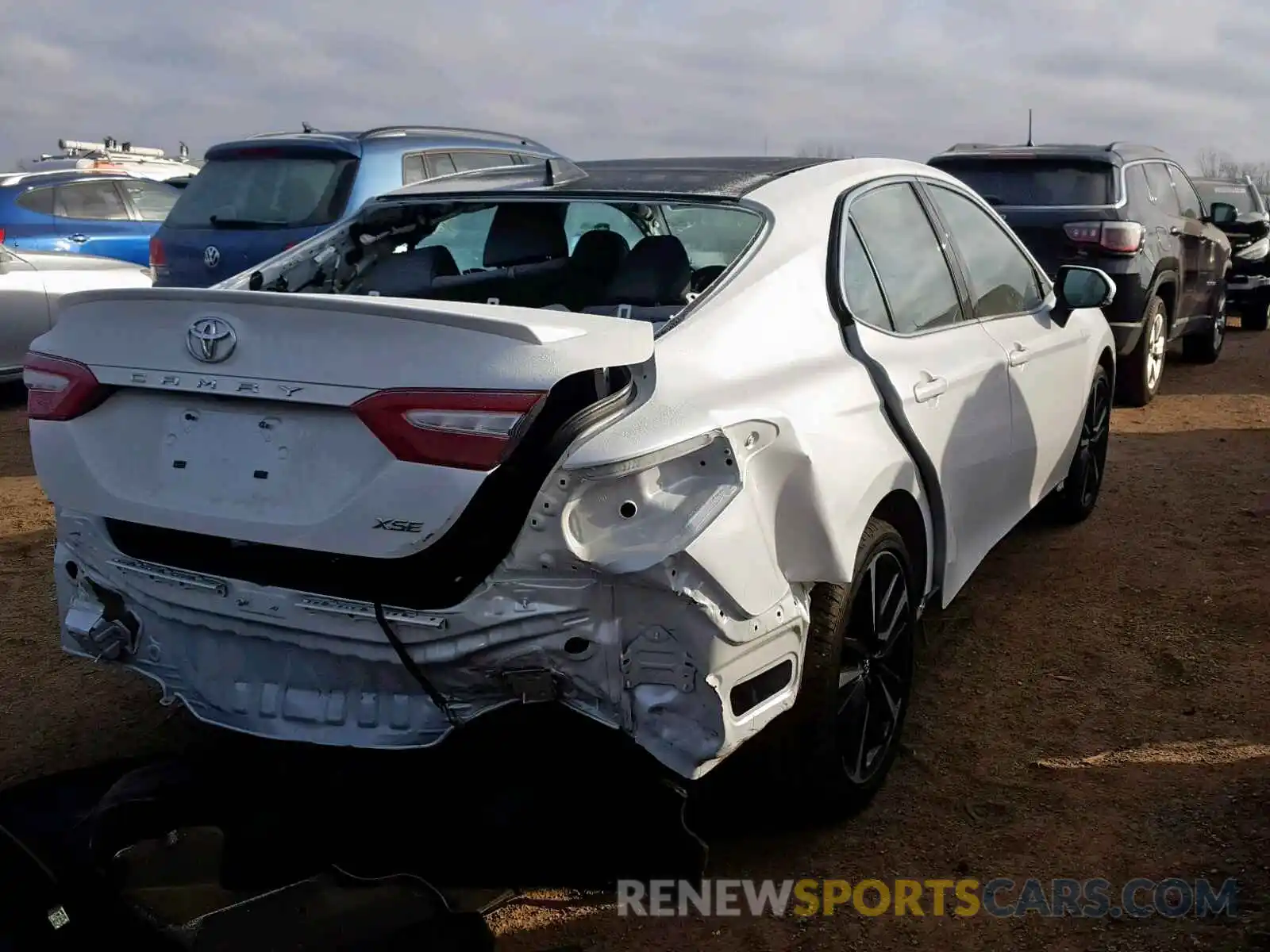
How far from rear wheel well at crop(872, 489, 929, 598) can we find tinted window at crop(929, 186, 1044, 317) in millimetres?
1015

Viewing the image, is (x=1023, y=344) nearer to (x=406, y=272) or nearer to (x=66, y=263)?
(x=406, y=272)

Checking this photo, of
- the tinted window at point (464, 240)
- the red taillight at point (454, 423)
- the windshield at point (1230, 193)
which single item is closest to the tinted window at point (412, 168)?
the tinted window at point (464, 240)

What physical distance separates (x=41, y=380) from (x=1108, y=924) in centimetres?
267

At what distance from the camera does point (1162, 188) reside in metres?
9.03

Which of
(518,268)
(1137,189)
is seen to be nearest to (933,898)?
(518,268)

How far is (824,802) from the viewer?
298 cm

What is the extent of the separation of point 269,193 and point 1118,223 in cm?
537

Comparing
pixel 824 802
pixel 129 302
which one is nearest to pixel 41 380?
pixel 129 302

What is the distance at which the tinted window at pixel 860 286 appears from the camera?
3.21 meters

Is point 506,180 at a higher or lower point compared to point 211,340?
higher

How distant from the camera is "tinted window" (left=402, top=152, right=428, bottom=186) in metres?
7.40

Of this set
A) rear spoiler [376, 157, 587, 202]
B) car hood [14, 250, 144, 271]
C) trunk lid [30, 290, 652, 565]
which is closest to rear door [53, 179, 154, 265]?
car hood [14, 250, 144, 271]

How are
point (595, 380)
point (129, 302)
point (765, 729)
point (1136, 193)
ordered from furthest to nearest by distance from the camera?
point (1136, 193) < point (765, 729) < point (129, 302) < point (595, 380)

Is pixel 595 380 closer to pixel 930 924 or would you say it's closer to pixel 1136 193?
pixel 930 924
